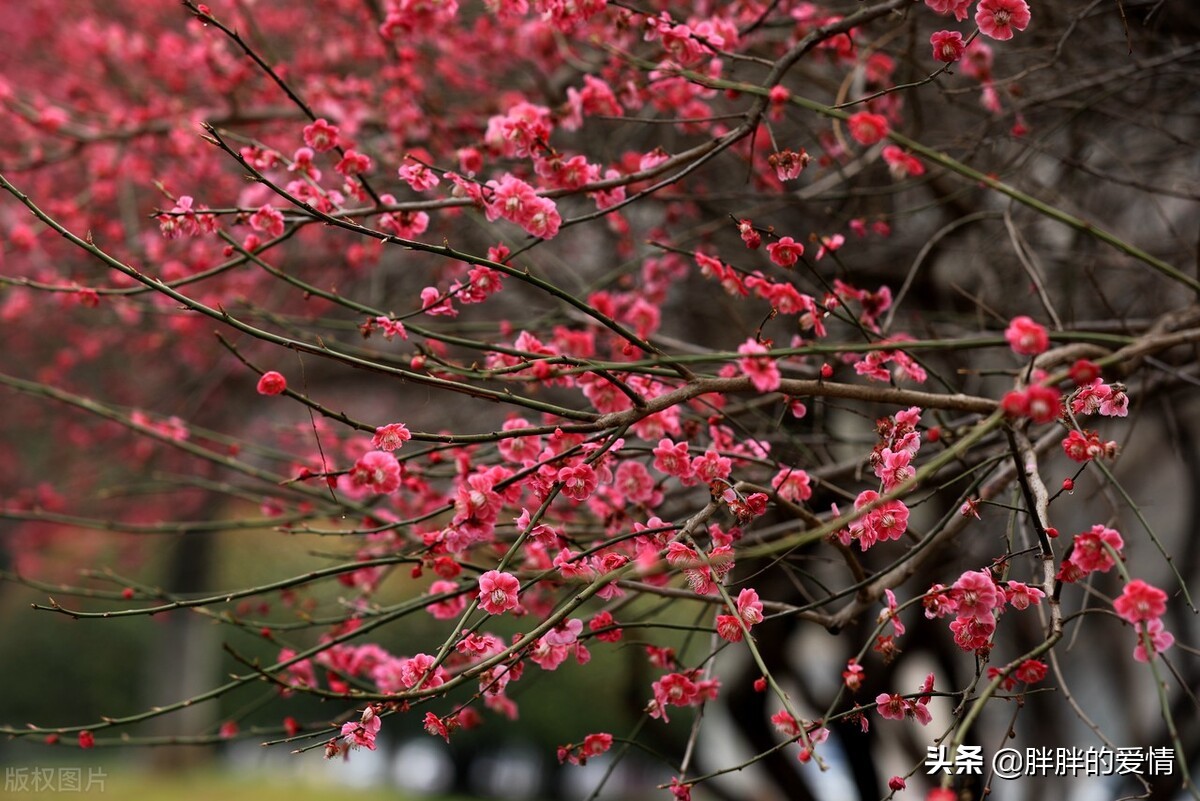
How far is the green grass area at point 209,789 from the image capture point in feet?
32.3

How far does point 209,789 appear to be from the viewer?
34.6ft

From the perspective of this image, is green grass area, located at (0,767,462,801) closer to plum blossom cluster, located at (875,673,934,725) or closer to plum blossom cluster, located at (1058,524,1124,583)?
plum blossom cluster, located at (875,673,934,725)

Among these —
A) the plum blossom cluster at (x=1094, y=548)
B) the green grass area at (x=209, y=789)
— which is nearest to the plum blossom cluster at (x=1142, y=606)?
the plum blossom cluster at (x=1094, y=548)

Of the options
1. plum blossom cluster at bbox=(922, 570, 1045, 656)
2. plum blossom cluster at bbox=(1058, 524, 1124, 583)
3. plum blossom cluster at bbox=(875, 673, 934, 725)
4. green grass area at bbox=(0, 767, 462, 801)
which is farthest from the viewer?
green grass area at bbox=(0, 767, 462, 801)

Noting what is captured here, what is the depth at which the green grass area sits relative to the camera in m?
9.86

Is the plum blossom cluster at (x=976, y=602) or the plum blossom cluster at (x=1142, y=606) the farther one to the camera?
the plum blossom cluster at (x=976, y=602)

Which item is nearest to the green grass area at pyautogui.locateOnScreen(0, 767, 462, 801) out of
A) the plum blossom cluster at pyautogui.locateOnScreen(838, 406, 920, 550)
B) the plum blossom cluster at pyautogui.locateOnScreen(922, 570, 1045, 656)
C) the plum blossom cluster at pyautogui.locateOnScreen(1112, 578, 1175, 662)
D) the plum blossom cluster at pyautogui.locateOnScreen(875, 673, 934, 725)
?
the plum blossom cluster at pyautogui.locateOnScreen(875, 673, 934, 725)

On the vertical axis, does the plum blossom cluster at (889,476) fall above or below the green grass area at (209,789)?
below

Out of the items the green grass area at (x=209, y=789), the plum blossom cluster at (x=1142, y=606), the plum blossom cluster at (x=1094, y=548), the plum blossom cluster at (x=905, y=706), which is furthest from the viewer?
the green grass area at (x=209, y=789)

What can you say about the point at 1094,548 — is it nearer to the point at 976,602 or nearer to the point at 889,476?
the point at 976,602

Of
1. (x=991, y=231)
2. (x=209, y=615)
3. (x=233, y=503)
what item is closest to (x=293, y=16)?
(x=233, y=503)

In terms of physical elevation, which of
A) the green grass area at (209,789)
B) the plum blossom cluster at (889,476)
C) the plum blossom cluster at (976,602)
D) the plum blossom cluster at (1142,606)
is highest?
the green grass area at (209,789)

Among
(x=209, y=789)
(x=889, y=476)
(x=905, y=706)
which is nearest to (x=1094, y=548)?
(x=889, y=476)

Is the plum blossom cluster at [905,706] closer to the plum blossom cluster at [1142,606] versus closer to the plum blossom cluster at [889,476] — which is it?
the plum blossom cluster at [889,476]
